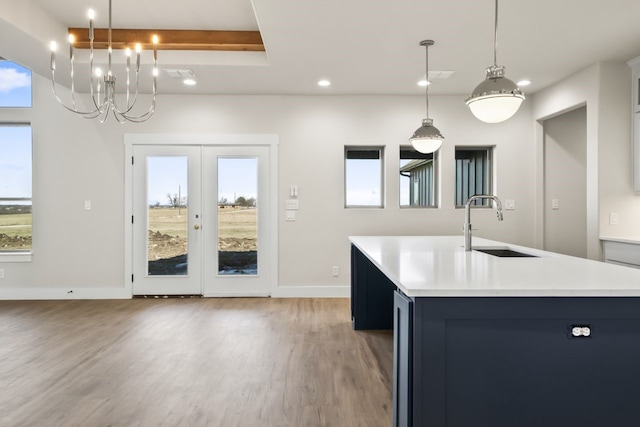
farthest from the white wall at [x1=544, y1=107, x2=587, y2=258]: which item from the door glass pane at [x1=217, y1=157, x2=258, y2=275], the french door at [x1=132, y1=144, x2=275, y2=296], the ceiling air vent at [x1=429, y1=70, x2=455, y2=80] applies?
the door glass pane at [x1=217, y1=157, x2=258, y2=275]

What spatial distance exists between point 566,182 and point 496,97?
3.59 metres

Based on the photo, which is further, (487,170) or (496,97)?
(487,170)

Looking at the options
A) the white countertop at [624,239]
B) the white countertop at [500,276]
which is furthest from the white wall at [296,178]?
the white countertop at [500,276]

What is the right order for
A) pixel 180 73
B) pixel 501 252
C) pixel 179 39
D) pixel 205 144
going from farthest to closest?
pixel 205 144
pixel 180 73
pixel 179 39
pixel 501 252

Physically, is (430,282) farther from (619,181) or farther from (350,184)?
(350,184)

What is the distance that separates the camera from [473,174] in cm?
537

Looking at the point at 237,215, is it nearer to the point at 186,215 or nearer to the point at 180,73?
the point at 186,215

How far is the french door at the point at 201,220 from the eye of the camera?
5102mm

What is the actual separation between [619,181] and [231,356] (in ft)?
12.9

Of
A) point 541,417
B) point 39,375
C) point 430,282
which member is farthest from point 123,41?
point 541,417

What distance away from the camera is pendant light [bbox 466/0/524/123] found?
215cm

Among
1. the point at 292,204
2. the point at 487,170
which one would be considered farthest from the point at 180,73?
the point at 487,170

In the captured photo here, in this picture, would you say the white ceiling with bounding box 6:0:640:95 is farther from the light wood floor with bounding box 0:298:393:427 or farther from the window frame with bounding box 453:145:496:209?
the light wood floor with bounding box 0:298:393:427

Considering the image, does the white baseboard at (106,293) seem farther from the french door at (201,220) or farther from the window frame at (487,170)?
the window frame at (487,170)
